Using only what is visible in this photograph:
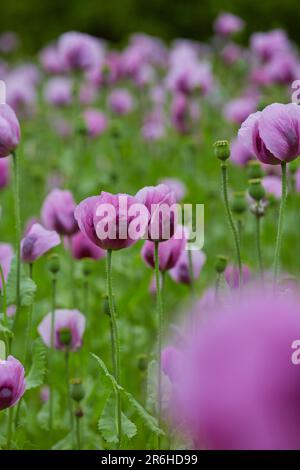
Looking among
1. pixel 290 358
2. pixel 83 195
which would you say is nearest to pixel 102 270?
pixel 83 195

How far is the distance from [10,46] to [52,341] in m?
4.14

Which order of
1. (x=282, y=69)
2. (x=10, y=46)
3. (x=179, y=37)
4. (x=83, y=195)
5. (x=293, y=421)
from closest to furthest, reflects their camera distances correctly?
1. (x=293, y=421)
2. (x=282, y=69)
3. (x=83, y=195)
4. (x=10, y=46)
5. (x=179, y=37)

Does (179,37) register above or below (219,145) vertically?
above

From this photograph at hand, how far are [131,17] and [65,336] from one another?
620cm

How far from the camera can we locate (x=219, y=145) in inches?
24.9

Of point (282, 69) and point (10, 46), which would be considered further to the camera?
point (10, 46)

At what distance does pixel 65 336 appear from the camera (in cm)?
80

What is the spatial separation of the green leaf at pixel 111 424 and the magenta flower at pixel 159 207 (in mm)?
137

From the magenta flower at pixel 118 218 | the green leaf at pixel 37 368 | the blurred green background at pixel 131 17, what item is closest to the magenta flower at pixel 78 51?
the green leaf at pixel 37 368

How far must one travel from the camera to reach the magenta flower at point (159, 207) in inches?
22.3

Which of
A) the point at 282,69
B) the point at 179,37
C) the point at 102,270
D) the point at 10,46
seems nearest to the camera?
the point at 102,270

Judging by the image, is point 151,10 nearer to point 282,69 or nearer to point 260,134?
point 282,69

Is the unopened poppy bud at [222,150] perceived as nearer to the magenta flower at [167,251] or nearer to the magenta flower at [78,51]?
the magenta flower at [167,251]

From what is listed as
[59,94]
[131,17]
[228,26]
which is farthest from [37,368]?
[131,17]
